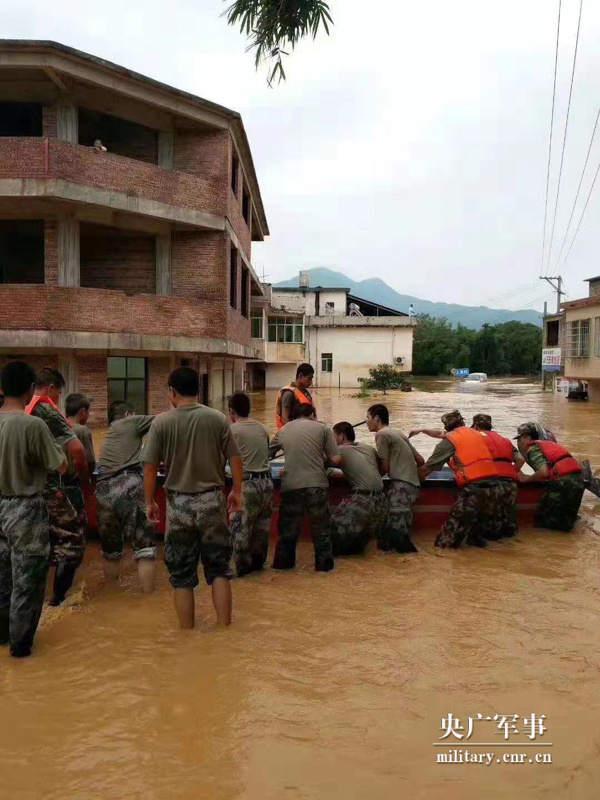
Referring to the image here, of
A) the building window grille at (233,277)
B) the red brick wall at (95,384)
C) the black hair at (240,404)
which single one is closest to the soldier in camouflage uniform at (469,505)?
the black hair at (240,404)

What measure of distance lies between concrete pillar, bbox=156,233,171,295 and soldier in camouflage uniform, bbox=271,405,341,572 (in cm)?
1303

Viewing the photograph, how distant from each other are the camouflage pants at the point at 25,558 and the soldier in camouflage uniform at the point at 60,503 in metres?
0.72

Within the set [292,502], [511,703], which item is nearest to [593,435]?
[292,502]

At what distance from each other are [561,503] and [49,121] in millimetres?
14763

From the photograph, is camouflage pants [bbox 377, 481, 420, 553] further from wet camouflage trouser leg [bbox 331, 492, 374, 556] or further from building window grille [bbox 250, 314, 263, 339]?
building window grille [bbox 250, 314, 263, 339]

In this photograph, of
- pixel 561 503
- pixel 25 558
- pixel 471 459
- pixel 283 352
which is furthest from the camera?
pixel 283 352

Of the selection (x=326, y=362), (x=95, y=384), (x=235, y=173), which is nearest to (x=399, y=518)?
(x=95, y=384)

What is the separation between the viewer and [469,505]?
6719 millimetres

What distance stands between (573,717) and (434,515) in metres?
3.71

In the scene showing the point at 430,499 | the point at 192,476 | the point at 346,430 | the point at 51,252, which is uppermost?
the point at 51,252

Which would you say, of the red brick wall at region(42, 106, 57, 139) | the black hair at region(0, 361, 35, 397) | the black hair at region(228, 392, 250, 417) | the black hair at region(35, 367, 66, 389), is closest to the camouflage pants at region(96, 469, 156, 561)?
the black hair at region(35, 367, 66, 389)

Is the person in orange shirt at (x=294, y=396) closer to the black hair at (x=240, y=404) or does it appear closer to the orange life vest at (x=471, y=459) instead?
the black hair at (x=240, y=404)

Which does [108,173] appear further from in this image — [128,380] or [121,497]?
[121,497]

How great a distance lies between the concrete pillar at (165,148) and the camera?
18.2m
